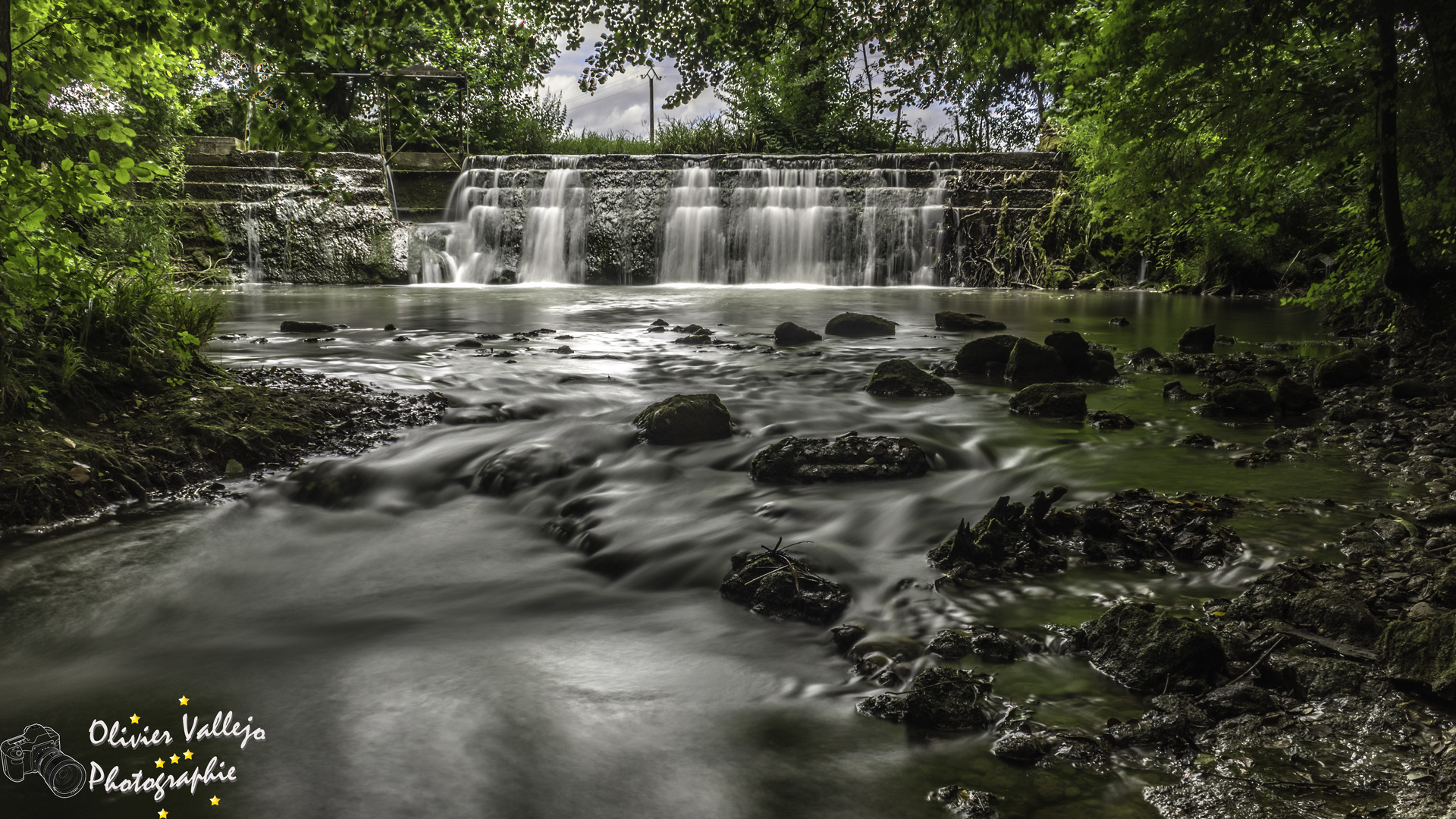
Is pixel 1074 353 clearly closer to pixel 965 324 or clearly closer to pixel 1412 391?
pixel 1412 391

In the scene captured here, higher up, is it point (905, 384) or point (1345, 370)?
point (1345, 370)

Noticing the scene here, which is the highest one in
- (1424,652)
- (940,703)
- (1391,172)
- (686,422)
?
(1391,172)

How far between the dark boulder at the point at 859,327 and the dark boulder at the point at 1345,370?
503cm

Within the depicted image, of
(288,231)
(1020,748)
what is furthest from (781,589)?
(288,231)

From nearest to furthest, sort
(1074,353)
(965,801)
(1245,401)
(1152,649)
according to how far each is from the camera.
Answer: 1. (965,801)
2. (1152,649)
3. (1245,401)
4. (1074,353)

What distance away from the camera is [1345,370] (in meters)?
6.36

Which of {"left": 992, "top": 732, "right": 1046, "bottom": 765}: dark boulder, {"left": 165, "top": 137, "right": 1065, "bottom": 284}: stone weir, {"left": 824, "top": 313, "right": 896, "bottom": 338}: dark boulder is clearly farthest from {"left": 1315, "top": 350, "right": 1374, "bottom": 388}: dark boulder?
{"left": 165, "top": 137, "right": 1065, "bottom": 284}: stone weir

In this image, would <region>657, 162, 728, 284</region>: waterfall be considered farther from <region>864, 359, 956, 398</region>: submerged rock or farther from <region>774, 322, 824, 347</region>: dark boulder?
<region>864, 359, 956, 398</region>: submerged rock

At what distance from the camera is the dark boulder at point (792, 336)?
1005 cm

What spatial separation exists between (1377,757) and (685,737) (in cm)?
165

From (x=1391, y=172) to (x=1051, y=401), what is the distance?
3020 mm

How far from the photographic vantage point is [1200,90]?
6590 millimetres

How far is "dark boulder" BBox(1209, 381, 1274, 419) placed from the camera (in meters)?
5.69

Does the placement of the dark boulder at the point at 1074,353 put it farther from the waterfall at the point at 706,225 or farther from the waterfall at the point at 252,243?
the waterfall at the point at 252,243
